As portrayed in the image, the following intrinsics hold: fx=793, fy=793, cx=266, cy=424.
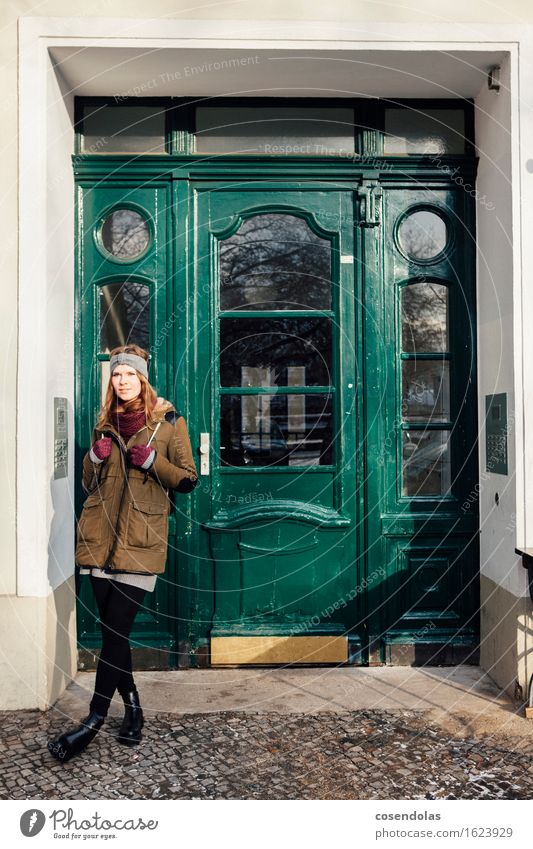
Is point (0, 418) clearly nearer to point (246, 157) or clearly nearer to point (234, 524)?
point (234, 524)

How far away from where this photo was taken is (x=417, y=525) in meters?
4.98

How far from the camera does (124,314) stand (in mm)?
4965

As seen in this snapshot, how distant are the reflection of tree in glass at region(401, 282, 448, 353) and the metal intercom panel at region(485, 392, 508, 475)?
1.69 ft

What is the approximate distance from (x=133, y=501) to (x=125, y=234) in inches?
78.5

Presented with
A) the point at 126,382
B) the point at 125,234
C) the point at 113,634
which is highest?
the point at 125,234

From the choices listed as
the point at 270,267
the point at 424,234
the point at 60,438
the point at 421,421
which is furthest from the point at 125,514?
the point at 424,234

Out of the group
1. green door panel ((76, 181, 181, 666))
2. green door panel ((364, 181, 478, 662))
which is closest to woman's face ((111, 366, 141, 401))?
green door panel ((76, 181, 181, 666))

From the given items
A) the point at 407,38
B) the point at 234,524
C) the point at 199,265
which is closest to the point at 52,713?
the point at 234,524

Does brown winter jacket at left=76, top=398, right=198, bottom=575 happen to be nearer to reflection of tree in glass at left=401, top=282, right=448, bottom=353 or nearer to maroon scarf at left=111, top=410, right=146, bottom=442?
maroon scarf at left=111, top=410, right=146, bottom=442

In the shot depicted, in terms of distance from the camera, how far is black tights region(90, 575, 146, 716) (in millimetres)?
3766

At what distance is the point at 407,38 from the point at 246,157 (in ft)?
Result: 3.79

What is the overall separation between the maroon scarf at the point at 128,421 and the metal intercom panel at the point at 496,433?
2.08 meters

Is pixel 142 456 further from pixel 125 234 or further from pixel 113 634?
pixel 125 234
